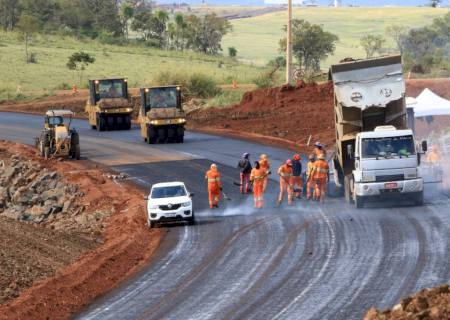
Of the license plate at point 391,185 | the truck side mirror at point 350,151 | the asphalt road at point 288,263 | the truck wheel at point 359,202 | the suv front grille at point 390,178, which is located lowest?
the asphalt road at point 288,263

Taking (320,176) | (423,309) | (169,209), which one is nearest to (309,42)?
(320,176)

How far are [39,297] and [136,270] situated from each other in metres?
3.20

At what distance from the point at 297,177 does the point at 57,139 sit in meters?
15.7

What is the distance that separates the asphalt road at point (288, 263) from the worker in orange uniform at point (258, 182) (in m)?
0.39

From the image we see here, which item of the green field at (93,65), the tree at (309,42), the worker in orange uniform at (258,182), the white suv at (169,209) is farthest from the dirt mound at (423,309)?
the tree at (309,42)

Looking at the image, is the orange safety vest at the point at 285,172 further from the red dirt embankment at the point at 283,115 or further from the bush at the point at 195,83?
the bush at the point at 195,83

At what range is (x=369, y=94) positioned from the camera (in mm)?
31781

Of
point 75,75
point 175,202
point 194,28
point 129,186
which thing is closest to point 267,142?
point 129,186

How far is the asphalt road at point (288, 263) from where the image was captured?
20281mm

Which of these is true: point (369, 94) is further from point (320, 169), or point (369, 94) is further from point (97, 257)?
point (97, 257)

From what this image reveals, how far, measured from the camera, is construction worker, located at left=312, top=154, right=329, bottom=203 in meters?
32.4

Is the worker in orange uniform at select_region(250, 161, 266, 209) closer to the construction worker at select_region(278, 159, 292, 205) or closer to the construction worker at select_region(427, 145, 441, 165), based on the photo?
the construction worker at select_region(278, 159, 292, 205)

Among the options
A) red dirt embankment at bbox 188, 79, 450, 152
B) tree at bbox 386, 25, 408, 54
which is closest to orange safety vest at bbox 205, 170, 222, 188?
red dirt embankment at bbox 188, 79, 450, 152

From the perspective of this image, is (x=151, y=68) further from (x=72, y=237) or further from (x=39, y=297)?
(x=39, y=297)
